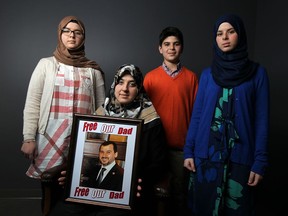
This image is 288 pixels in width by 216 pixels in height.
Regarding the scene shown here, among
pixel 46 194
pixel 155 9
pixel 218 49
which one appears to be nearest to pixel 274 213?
pixel 218 49

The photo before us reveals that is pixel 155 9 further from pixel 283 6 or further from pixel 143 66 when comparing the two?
pixel 283 6

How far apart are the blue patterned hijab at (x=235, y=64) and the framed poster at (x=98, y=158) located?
0.51m

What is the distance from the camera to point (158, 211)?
54.3 inches

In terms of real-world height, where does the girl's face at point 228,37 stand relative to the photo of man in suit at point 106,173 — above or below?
above

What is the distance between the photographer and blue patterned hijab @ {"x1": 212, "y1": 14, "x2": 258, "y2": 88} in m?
1.40

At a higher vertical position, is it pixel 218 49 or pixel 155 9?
pixel 155 9

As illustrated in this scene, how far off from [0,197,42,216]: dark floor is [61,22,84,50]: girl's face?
1.65 m

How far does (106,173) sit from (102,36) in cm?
178

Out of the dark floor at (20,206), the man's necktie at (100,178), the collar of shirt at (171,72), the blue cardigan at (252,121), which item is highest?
the collar of shirt at (171,72)

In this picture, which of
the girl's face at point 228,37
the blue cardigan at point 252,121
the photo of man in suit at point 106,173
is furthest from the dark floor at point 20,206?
the girl's face at point 228,37

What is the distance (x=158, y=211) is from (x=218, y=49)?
0.94 metres

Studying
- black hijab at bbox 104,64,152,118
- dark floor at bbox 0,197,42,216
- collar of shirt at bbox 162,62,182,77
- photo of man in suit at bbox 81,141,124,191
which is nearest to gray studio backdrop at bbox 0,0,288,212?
dark floor at bbox 0,197,42,216

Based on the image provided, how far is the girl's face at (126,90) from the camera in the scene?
5.27ft

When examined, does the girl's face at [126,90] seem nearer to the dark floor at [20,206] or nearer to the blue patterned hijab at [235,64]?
the blue patterned hijab at [235,64]
